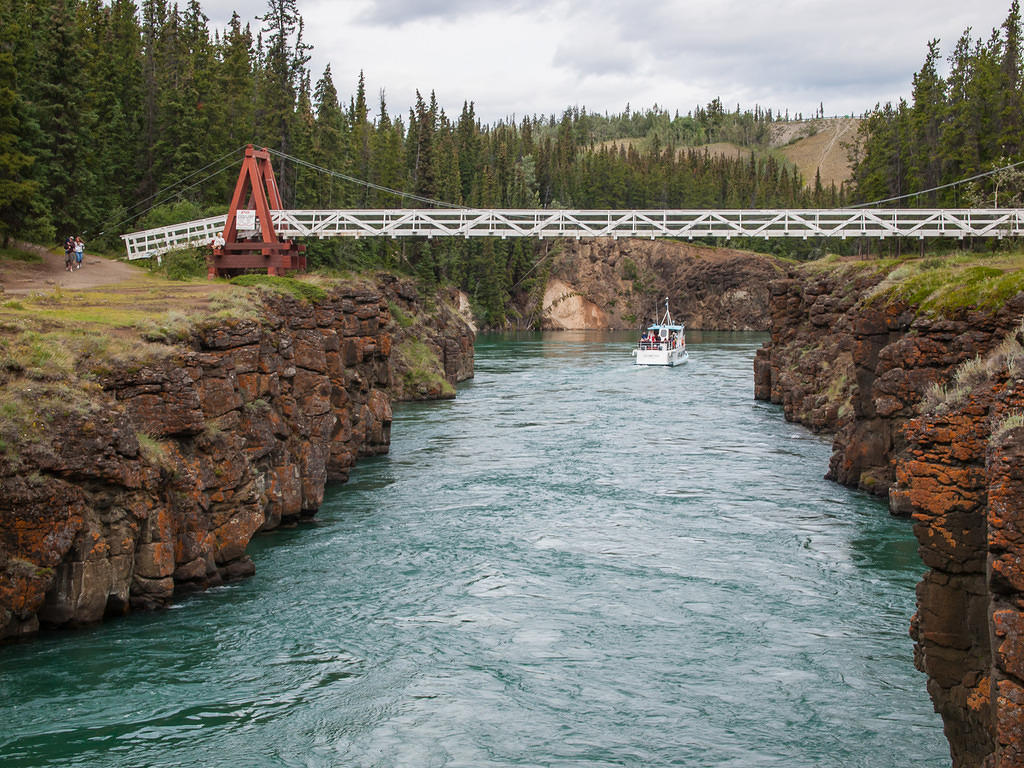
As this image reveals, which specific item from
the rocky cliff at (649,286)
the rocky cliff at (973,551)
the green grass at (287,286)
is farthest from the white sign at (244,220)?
the rocky cliff at (649,286)

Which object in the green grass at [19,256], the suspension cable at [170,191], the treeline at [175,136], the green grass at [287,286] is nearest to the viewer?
the green grass at [287,286]

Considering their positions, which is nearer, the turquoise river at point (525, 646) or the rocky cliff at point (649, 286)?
the turquoise river at point (525, 646)

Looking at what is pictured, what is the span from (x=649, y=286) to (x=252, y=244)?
122 metres

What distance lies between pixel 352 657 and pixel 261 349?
11395 millimetres

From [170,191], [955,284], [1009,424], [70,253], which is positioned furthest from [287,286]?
[170,191]

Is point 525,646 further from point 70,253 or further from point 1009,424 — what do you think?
point 70,253

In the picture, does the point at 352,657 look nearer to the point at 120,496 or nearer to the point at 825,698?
the point at 120,496

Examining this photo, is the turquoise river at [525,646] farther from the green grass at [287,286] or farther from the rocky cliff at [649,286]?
the rocky cliff at [649,286]

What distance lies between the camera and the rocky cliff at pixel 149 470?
18.7 metres

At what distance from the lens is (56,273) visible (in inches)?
1672

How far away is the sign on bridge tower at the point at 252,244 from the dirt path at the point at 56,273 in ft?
13.0

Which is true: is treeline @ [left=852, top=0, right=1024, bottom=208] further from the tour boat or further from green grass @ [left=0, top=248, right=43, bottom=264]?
green grass @ [left=0, top=248, right=43, bottom=264]

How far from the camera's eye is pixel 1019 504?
1101cm

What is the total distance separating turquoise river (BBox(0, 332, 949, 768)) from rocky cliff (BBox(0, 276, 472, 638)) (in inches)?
35.8
